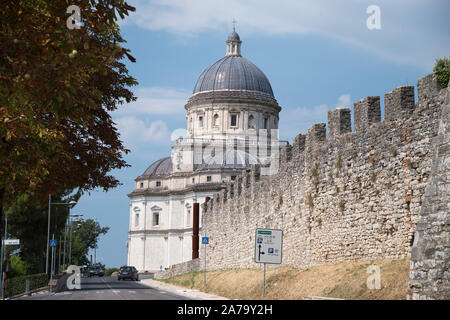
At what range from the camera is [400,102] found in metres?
20.5

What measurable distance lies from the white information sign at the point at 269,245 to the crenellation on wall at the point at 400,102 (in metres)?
6.23

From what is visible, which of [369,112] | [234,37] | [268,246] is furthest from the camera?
[234,37]

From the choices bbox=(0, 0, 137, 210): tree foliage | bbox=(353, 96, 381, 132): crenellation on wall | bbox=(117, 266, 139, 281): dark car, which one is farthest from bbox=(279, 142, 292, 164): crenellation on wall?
bbox=(117, 266, 139, 281): dark car

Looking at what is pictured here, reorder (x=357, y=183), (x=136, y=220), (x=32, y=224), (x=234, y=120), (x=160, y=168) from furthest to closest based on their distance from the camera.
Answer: (x=136, y=220) < (x=160, y=168) < (x=234, y=120) < (x=32, y=224) < (x=357, y=183)

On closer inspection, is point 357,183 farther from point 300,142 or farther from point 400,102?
point 300,142

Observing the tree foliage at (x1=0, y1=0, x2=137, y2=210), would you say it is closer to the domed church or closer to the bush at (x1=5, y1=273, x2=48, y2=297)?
the bush at (x1=5, y1=273, x2=48, y2=297)

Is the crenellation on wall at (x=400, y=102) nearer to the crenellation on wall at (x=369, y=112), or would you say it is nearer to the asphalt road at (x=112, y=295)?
the crenellation on wall at (x=369, y=112)

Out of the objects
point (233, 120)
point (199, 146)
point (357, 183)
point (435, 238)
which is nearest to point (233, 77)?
point (233, 120)

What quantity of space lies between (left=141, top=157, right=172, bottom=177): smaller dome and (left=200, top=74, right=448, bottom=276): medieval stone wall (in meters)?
85.6

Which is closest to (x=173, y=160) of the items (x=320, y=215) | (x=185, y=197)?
(x=185, y=197)

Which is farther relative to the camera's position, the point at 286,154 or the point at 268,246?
the point at 286,154

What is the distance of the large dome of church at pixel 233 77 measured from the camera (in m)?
117

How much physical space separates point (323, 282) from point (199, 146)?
96319 mm
